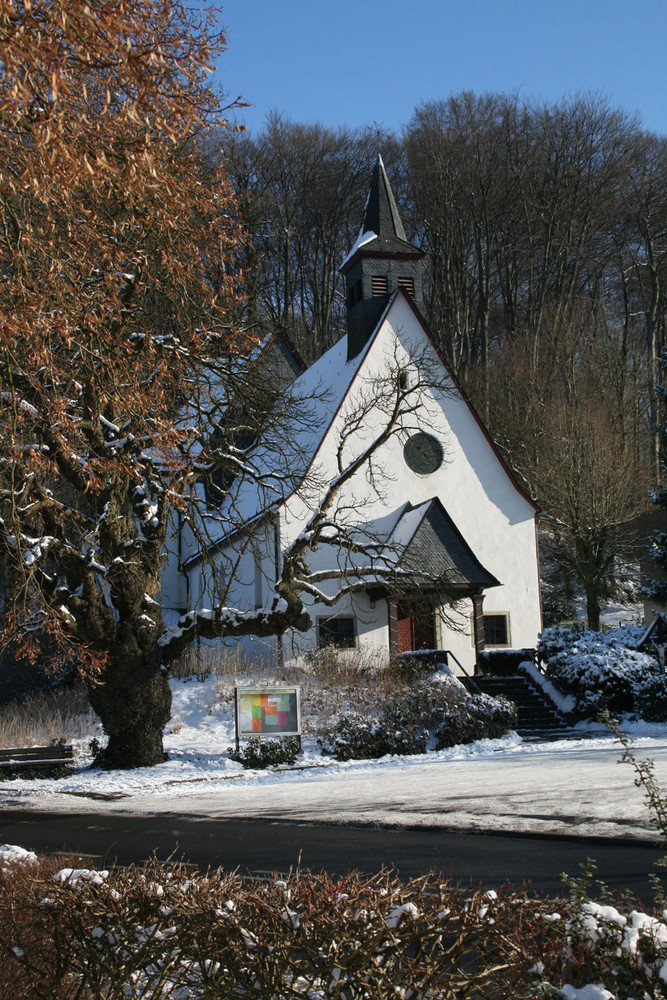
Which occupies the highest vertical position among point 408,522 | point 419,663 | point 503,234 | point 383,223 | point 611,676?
point 503,234

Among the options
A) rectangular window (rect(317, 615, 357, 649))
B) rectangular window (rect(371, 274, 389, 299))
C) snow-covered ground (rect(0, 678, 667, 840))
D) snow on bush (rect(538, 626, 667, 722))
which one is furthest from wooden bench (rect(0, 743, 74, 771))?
rectangular window (rect(371, 274, 389, 299))

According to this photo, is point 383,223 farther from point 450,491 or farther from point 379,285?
point 450,491

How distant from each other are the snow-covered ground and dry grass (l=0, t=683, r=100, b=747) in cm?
124

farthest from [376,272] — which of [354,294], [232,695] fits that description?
[232,695]

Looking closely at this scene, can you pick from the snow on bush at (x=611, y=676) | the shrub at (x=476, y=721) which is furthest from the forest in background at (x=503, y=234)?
the shrub at (x=476, y=721)

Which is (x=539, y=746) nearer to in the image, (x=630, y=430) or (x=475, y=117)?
(x=630, y=430)

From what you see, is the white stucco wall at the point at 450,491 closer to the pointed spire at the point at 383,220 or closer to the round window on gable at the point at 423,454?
the round window on gable at the point at 423,454

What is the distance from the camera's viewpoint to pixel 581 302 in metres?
46.7

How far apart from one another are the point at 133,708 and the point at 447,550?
1255cm

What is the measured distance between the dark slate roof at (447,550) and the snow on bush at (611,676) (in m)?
4.02

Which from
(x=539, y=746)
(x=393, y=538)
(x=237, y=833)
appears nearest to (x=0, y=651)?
(x=237, y=833)

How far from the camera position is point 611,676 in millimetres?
21609

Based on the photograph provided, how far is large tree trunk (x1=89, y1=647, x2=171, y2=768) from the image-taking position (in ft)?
53.9

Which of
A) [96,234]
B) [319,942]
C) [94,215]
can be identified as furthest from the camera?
[94,215]
